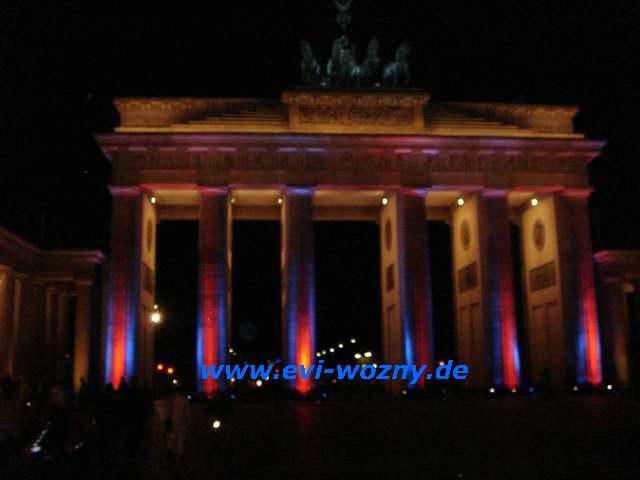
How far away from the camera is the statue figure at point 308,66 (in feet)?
140

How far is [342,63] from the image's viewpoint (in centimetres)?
4300

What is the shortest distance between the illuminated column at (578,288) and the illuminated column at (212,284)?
61.2 feet

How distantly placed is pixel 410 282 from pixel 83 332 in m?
21.1

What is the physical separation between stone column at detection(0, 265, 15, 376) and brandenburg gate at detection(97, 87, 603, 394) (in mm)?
5696

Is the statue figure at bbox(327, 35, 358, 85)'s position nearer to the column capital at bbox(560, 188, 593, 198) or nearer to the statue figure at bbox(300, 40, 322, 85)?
the statue figure at bbox(300, 40, 322, 85)

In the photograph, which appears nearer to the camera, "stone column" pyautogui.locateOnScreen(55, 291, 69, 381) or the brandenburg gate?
the brandenburg gate

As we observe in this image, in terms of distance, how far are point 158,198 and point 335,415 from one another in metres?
22.3

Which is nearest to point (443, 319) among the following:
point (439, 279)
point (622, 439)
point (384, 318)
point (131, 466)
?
point (439, 279)

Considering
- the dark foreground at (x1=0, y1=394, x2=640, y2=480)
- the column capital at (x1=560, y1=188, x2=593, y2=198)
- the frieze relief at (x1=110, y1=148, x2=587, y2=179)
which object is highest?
the frieze relief at (x1=110, y1=148, x2=587, y2=179)

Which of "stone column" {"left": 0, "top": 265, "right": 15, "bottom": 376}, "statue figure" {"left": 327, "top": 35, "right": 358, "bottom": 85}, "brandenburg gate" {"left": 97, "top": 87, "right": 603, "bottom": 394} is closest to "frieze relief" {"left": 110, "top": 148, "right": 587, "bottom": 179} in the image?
"brandenburg gate" {"left": 97, "top": 87, "right": 603, "bottom": 394}

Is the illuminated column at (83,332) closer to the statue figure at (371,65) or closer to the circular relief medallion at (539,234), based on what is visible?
the statue figure at (371,65)

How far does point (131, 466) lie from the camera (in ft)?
52.2

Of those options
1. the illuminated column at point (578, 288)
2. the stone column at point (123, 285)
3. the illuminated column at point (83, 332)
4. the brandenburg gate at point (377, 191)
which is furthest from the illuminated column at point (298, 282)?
the illuminated column at point (83, 332)

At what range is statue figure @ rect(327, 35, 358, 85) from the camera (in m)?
42.9
